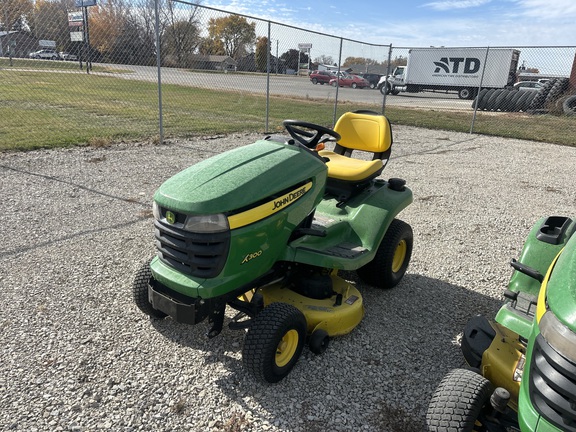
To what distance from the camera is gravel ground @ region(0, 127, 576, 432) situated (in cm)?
219

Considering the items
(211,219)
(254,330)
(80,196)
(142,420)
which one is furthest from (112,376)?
(80,196)

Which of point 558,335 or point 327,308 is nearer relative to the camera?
point 558,335

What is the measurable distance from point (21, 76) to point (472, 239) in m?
10.2

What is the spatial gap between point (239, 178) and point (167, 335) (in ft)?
3.75

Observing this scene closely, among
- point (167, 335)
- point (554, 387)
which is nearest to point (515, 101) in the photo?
point (167, 335)

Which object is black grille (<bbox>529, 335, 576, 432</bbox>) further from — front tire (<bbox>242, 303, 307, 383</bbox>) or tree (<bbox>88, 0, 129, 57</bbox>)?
tree (<bbox>88, 0, 129, 57</bbox>)

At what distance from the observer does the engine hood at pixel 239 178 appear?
2.19 meters

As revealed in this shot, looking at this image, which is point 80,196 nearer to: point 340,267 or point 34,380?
point 34,380

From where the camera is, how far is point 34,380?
7.61 ft

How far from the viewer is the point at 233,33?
9.68 metres

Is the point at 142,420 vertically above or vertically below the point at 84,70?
below

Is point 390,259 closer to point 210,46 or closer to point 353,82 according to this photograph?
point 210,46

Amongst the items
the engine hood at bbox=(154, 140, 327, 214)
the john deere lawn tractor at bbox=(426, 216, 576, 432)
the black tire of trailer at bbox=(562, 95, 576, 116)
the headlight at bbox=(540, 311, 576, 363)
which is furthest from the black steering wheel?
the black tire of trailer at bbox=(562, 95, 576, 116)

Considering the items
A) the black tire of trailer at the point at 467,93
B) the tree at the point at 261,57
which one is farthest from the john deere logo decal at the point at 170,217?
the black tire of trailer at the point at 467,93
